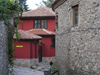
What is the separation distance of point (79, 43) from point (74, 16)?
1681 millimetres

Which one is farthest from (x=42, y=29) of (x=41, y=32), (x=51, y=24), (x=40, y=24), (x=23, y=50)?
(x=23, y=50)

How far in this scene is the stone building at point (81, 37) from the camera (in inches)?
245

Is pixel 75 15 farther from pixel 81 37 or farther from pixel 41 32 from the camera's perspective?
pixel 41 32

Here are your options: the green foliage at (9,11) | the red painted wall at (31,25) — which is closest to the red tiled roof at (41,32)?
the red painted wall at (31,25)

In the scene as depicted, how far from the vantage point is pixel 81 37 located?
23.8 ft

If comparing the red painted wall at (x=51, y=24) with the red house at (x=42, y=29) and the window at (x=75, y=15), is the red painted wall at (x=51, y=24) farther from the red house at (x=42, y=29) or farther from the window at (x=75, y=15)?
the window at (x=75, y=15)

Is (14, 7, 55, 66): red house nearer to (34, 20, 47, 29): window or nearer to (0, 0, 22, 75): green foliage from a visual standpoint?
(34, 20, 47, 29): window

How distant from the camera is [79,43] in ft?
24.5

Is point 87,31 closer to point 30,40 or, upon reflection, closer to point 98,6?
point 98,6

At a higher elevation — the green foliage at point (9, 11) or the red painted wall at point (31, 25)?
the red painted wall at point (31, 25)

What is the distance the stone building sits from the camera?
6.23 metres

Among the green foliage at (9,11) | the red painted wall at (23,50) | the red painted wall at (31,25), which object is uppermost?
the red painted wall at (31,25)

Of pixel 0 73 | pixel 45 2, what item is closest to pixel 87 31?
pixel 0 73

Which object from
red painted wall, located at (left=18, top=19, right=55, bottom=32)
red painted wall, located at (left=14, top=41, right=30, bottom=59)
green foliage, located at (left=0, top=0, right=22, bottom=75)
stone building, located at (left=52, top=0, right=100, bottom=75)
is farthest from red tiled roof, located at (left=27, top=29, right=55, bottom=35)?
green foliage, located at (left=0, top=0, right=22, bottom=75)
